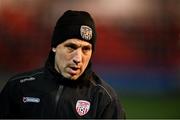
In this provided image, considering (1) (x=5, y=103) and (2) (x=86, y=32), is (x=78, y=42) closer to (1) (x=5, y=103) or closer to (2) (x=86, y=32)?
(2) (x=86, y=32)

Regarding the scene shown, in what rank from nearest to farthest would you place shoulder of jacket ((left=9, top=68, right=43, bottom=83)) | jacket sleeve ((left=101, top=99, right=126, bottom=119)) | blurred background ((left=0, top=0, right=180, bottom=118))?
jacket sleeve ((left=101, top=99, right=126, bottom=119)) → shoulder of jacket ((left=9, top=68, right=43, bottom=83)) → blurred background ((left=0, top=0, right=180, bottom=118))

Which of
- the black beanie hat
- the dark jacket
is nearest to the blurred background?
the black beanie hat

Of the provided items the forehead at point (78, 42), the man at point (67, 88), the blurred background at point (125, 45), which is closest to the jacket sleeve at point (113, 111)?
the man at point (67, 88)

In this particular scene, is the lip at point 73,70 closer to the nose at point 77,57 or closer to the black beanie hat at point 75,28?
the nose at point 77,57

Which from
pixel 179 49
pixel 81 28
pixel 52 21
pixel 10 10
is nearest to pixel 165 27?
pixel 179 49

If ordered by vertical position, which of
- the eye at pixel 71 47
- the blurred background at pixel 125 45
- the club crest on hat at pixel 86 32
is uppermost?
the club crest on hat at pixel 86 32

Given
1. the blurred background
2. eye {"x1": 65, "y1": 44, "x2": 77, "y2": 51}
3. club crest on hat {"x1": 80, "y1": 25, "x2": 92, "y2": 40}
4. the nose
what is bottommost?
the blurred background

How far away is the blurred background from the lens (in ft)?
14.3

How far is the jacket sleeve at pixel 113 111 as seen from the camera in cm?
205

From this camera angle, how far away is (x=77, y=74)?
209 centimetres

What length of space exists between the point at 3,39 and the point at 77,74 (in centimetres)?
262

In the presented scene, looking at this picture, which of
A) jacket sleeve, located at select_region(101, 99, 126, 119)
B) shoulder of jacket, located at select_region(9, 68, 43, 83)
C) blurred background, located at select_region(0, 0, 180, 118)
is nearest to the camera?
jacket sleeve, located at select_region(101, 99, 126, 119)

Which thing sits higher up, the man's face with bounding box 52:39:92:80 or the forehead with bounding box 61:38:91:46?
the forehead with bounding box 61:38:91:46

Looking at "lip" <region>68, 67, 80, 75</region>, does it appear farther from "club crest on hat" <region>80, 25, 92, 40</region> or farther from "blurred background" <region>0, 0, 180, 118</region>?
"blurred background" <region>0, 0, 180, 118</region>
